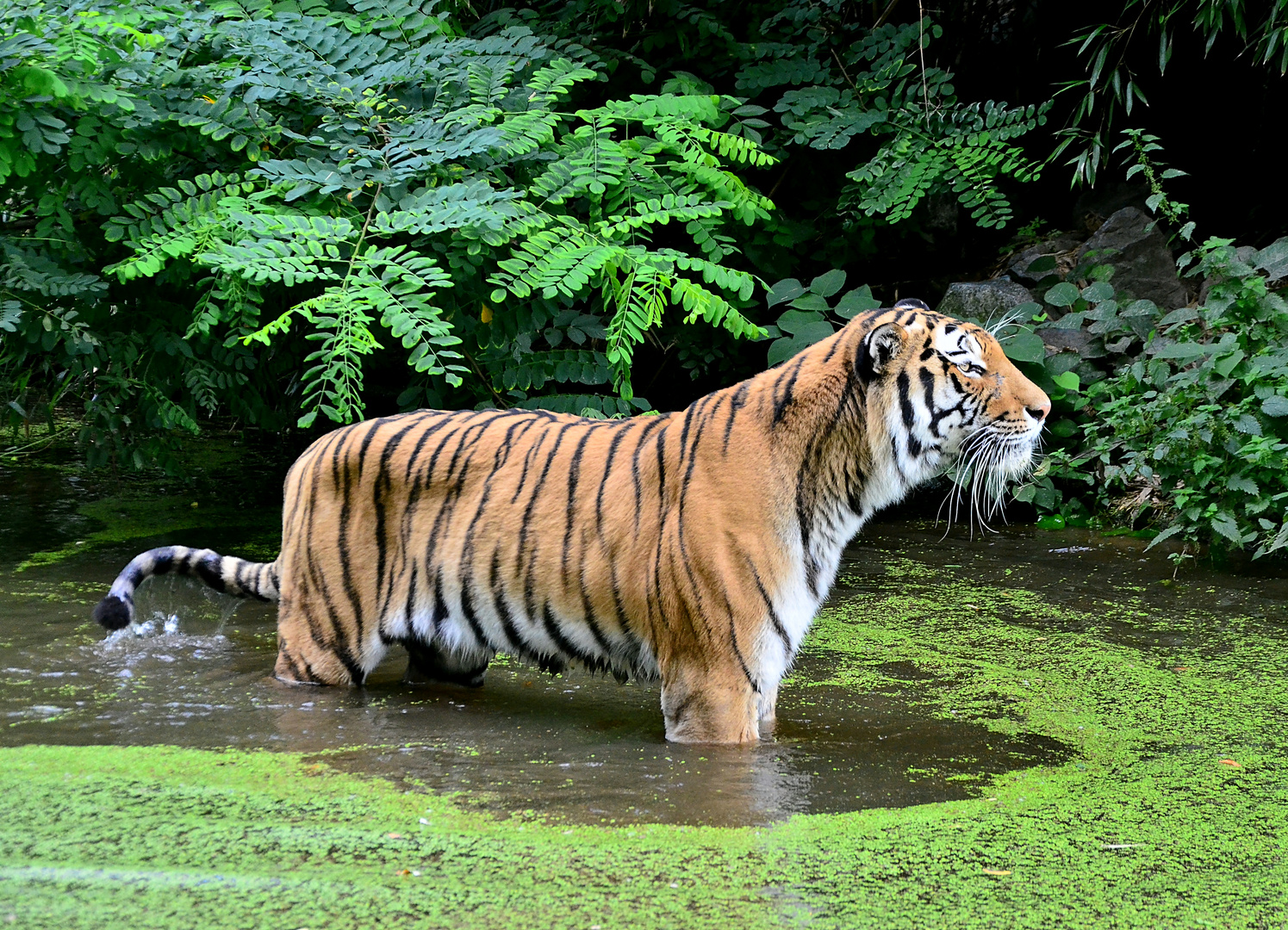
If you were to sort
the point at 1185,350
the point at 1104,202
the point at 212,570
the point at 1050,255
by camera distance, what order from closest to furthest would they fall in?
1. the point at 212,570
2. the point at 1185,350
3. the point at 1050,255
4. the point at 1104,202

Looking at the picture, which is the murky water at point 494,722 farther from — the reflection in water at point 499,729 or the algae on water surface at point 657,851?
the algae on water surface at point 657,851

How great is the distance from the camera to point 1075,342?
23.6 ft

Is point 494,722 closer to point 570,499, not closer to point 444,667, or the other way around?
point 444,667

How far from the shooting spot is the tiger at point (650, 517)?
3410 millimetres

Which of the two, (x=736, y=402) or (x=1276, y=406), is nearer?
(x=736, y=402)

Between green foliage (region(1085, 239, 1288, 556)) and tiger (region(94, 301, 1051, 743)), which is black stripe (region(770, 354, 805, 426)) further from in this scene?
green foliage (region(1085, 239, 1288, 556))

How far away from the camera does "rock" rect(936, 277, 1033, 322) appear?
7398mm

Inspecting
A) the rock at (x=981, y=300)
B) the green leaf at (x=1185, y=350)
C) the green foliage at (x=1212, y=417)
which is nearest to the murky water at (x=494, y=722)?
the green foliage at (x=1212, y=417)

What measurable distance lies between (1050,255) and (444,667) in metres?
5.21

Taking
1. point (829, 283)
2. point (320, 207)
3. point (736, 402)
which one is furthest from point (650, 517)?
point (829, 283)

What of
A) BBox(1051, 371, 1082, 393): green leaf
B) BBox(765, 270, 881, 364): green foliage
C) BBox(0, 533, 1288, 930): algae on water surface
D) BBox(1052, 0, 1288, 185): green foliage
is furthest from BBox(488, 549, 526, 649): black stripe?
BBox(1052, 0, 1288, 185): green foliage

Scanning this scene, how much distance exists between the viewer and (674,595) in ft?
11.2

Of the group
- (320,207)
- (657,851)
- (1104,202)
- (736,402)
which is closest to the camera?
(657,851)

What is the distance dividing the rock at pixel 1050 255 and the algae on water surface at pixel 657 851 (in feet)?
14.2
